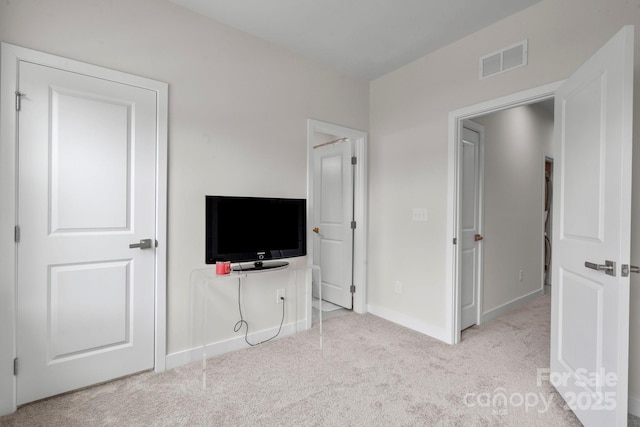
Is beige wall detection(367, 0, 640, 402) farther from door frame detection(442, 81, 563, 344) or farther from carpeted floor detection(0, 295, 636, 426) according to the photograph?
carpeted floor detection(0, 295, 636, 426)

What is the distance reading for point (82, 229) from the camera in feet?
6.54

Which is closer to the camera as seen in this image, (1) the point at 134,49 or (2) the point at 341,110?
(1) the point at 134,49

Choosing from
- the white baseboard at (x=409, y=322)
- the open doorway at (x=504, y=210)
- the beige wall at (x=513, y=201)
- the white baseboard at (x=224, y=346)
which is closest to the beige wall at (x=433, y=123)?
the white baseboard at (x=409, y=322)

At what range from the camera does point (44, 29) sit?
6.09ft

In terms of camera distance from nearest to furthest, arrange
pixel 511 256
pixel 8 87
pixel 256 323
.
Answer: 1. pixel 8 87
2. pixel 256 323
3. pixel 511 256

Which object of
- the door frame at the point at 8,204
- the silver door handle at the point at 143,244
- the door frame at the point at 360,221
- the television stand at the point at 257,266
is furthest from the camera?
the door frame at the point at 360,221

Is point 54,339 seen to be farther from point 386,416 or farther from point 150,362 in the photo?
point 386,416

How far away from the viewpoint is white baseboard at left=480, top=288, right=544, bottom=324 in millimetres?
3390

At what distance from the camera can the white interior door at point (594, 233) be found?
1438 millimetres

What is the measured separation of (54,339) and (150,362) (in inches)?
24.1

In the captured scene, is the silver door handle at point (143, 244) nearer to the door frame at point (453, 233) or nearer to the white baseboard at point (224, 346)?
the white baseboard at point (224, 346)

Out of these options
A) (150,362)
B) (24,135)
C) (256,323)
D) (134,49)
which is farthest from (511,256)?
(24,135)

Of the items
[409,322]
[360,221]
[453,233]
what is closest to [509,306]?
[409,322]

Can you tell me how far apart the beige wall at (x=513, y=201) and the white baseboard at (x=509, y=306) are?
3cm
